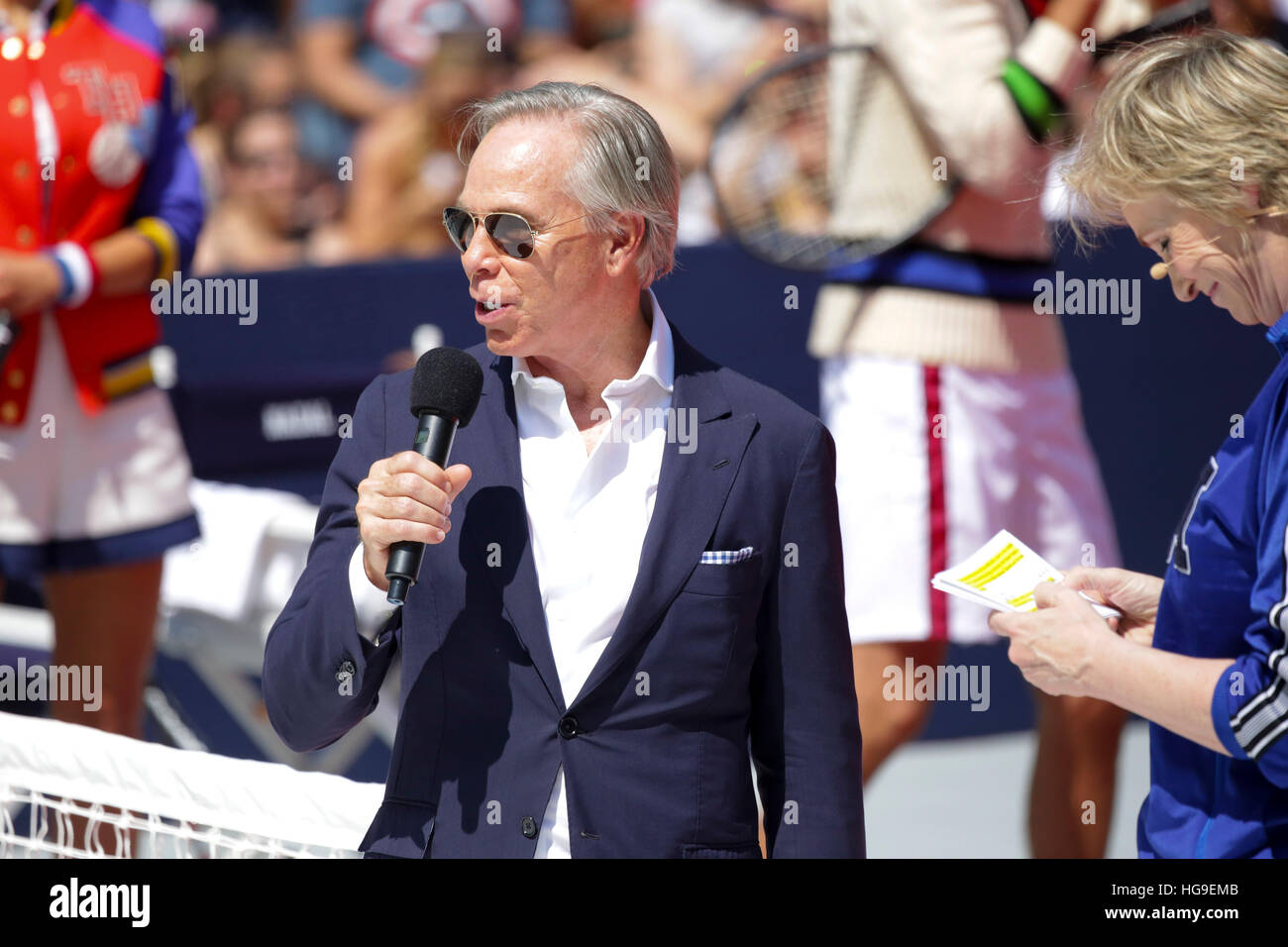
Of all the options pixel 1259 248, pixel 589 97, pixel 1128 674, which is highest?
pixel 589 97

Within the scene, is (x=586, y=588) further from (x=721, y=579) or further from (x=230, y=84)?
(x=230, y=84)

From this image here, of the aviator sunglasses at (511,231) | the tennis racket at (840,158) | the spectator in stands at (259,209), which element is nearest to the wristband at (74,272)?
the tennis racket at (840,158)

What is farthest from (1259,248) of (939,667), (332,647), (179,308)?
(179,308)

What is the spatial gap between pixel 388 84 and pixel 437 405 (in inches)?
209

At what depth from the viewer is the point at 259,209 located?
6633mm

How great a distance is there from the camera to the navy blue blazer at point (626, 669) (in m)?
2.05

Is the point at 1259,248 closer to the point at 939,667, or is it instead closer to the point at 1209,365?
the point at 939,667

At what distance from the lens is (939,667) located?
11.4ft

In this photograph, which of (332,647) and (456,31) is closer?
(332,647)

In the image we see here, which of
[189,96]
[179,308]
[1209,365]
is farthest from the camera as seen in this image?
[189,96]

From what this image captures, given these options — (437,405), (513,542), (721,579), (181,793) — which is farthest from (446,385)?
(181,793)

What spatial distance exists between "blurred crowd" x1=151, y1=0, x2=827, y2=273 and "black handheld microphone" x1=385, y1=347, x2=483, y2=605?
4.00m

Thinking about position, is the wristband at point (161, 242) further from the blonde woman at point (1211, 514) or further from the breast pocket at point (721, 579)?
the blonde woman at point (1211, 514)
